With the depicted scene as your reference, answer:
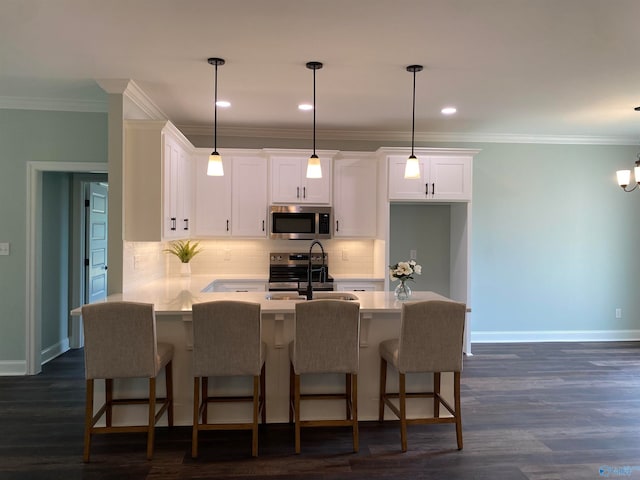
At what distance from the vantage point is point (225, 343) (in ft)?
9.24

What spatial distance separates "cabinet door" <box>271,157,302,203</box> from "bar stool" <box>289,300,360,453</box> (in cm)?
261

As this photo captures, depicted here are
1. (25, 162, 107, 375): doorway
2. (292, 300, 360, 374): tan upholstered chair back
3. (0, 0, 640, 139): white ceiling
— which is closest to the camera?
(0, 0, 640, 139): white ceiling

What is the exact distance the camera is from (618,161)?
5852mm

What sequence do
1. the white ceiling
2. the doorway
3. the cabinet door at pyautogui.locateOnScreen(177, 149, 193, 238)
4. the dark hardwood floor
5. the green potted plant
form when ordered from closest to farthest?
the white ceiling
the dark hardwood floor
the doorway
the cabinet door at pyautogui.locateOnScreen(177, 149, 193, 238)
the green potted plant

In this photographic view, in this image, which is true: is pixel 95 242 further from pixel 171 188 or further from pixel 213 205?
pixel 171 188

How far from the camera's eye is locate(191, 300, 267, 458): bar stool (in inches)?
110

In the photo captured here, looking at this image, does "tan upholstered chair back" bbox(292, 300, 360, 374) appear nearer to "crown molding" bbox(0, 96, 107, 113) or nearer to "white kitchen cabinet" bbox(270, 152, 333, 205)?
"white kitchen cabinet" bbox(270, 152, 333, 205)

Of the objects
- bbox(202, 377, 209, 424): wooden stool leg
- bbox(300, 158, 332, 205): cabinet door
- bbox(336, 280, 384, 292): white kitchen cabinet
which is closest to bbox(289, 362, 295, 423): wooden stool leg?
bbox(202, 377, 209, 424): wooden stool leg

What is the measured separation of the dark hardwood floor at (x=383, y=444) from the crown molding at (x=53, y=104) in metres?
2.59

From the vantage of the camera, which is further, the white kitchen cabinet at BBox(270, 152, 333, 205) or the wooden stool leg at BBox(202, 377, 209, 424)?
the white kitchen cabinet at BBox(270, 152, 333, 205)

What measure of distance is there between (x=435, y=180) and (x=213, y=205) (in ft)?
8.43

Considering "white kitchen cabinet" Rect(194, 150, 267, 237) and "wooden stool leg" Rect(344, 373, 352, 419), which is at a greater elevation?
"white kitchen cabinet" Rect(194, 150, 267, 237)

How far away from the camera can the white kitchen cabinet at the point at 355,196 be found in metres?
5.30

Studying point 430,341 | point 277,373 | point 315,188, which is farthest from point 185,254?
point 430,341
